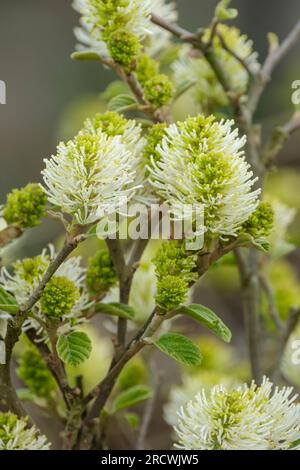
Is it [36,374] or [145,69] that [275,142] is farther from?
[36,374]

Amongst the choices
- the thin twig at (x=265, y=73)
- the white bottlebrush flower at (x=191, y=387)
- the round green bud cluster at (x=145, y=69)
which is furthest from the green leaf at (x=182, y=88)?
the white bottlebrush flower at (x=191, y=387)

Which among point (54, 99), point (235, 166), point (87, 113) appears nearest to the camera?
point (235, 166)

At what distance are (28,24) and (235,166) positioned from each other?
2.96m

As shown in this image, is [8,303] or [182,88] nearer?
[8,303]

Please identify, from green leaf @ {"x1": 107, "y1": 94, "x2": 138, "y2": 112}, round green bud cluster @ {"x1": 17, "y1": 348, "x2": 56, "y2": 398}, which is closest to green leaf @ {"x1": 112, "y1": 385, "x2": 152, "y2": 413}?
round green bud cluster @ {"x1": 17, "y1": 348, "x2": 56, "y2": 398}

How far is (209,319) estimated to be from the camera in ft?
1.96

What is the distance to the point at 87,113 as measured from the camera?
1.61 meters

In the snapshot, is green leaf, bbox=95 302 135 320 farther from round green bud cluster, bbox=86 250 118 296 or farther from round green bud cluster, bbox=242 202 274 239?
round green bud cluster, bbox=242 202 274 239

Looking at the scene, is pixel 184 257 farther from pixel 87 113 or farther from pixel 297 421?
pixel 87 113

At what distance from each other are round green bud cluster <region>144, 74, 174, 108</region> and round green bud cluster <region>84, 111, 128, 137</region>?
0.06 metres

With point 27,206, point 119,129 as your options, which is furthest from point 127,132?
point 27,206

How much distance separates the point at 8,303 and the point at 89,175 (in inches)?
5.3

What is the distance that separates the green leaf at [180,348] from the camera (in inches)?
23.7

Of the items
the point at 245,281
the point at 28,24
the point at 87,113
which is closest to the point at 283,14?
the point at 28,24
